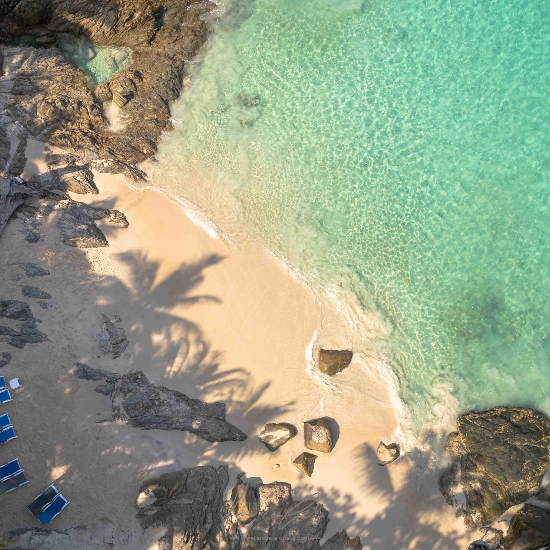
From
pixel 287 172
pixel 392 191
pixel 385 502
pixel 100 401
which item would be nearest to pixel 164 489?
pixel 100 401

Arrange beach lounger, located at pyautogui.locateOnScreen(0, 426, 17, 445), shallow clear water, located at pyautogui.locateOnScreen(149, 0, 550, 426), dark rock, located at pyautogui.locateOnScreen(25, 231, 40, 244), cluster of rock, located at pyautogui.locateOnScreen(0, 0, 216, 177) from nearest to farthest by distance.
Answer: beach lounger, located at pyautogui.locateOnScreen(0, 426, 17, 445) → dark rock, located at pyautogui.locateOnScreen(25, 231, 40, 244) → cluster of rock, located at pyautogui.locateOnScreen(0, 0, 216, 177) → shallow clear water, located at pyautogui.locateOnScreen(149, 0, 550, 426)

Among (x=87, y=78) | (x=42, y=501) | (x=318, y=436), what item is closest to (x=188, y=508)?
(x=42, y=501)

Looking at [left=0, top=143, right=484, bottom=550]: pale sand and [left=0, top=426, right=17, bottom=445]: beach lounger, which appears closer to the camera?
[left=0, top=426, right=17, bottom=445]: beach lounger

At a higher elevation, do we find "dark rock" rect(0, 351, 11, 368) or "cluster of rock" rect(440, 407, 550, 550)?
"cluster of rock" rect(440, 407, 550, 550)

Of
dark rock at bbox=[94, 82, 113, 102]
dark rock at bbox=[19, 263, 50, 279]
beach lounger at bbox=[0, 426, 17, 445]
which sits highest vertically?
dark rock at bbox=[94, 82, 113, 102]

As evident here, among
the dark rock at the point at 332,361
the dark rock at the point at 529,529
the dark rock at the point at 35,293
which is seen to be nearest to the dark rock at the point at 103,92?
the dark rock at the point at 35,293

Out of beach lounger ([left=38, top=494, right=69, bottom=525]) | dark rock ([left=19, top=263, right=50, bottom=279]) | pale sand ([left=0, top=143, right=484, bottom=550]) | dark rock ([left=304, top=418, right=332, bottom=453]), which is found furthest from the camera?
dark rock ([left=304, top=418, right=332, bottom=453])

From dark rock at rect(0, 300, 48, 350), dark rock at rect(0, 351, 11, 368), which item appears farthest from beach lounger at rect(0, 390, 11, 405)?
dark rock at rect(0, 300, 48, 350)

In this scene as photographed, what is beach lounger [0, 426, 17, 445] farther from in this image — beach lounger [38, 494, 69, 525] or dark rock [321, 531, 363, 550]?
dark rock [321, 531, 363, 550]
